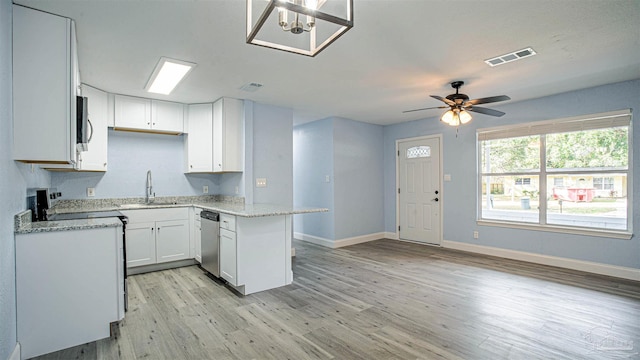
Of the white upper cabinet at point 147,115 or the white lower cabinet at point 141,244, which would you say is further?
the white upper cabinet at point 147,115

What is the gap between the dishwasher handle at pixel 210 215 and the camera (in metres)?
3.67

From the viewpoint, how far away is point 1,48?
182 cm

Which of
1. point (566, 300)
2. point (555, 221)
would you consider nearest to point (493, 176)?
point (555, 221)

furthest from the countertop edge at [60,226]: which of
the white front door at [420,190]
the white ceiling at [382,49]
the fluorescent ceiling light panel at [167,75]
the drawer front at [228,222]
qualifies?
the white front door at [420,190]

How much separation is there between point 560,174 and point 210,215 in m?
4.86

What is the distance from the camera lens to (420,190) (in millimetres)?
6031

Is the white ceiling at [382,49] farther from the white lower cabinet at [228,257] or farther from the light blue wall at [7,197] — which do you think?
the white lower cabinet at [228,257]

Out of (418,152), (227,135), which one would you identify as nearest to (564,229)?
(418,152)

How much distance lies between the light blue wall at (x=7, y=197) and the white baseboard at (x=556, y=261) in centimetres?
559

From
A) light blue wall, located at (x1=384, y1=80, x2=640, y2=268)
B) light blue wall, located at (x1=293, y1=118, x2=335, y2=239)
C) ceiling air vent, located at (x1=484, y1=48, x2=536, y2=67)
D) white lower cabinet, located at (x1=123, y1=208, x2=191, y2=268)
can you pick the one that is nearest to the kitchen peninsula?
white lower cabinet, located at (x1=123, y1=208, x2=191, y2=268)

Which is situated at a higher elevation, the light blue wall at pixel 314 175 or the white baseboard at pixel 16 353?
the light blue wall at pixel 314 175

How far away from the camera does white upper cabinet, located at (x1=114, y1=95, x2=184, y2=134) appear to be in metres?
4.17

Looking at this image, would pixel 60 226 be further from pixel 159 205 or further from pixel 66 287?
pixel 159 205

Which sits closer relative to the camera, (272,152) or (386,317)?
(386,317)
